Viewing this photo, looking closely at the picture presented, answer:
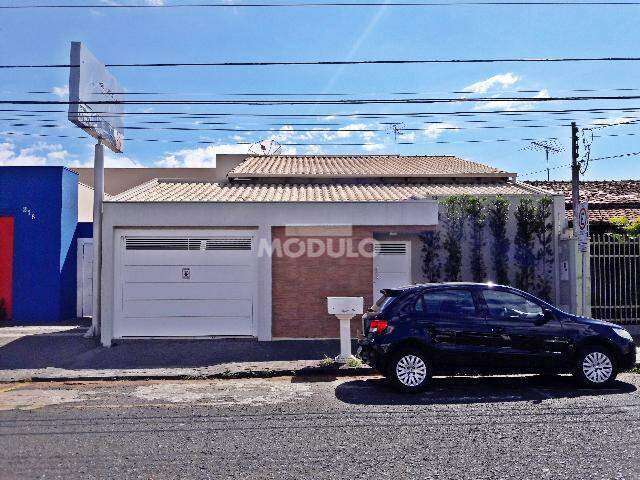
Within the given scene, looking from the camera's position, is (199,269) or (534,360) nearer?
(534,360)

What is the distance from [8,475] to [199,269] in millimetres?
8291

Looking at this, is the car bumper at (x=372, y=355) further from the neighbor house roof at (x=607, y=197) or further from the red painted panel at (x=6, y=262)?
the red painted panel at (x=6, y=262)

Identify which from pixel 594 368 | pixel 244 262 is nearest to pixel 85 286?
pixel 244 262

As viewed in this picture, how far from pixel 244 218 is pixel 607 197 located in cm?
1326

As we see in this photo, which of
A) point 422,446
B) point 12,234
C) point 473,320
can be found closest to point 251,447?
point 422,446

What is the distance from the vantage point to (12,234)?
1702 centimetres

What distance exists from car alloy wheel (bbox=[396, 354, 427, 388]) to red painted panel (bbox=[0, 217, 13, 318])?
12877 mm

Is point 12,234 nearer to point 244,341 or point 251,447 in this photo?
point 244,341

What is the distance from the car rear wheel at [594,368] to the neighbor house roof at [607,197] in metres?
7.46

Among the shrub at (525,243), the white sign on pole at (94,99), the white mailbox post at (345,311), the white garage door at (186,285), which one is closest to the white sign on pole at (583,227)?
the shrub at (525,243)

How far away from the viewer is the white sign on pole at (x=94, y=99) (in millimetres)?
12781

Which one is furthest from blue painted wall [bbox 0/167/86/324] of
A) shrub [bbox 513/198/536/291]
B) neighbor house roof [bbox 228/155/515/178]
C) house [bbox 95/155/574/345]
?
shrub [bbox 513/198/536/291]

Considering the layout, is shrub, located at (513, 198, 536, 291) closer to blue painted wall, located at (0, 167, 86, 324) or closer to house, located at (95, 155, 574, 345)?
house, located at (95, 155, 574, 345)

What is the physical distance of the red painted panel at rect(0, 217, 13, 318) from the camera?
55.3ft
